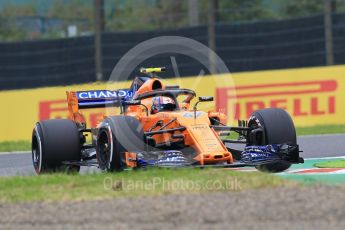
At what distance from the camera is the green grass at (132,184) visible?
328 inches

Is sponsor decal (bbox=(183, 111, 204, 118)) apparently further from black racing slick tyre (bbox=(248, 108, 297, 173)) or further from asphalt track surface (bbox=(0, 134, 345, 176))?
asphalt track surface (bbox=(0, 134, 345, 176))

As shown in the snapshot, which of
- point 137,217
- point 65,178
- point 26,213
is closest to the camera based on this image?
point 137,217

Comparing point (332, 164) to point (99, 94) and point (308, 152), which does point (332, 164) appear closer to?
point (308, 152)

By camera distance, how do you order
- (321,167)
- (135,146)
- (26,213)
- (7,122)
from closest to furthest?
(26,213)
(135,146)
(321,167)
(7,122)

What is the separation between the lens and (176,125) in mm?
Answer: 10961

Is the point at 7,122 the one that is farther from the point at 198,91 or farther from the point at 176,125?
the point at 176,125

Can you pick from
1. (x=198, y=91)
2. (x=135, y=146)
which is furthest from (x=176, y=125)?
(x=198, y=91)

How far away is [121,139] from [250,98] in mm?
9969

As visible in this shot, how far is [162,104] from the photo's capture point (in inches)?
451

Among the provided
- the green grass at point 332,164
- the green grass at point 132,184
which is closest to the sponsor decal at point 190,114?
the green grass at point 132,184

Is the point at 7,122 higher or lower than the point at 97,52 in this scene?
lower

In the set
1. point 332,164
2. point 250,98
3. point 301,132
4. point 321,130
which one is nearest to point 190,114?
point 332,164

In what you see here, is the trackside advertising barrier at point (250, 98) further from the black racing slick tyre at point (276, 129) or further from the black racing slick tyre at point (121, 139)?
the black racing slick tyre at point (121, 139)

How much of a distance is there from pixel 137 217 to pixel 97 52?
13.9 m
